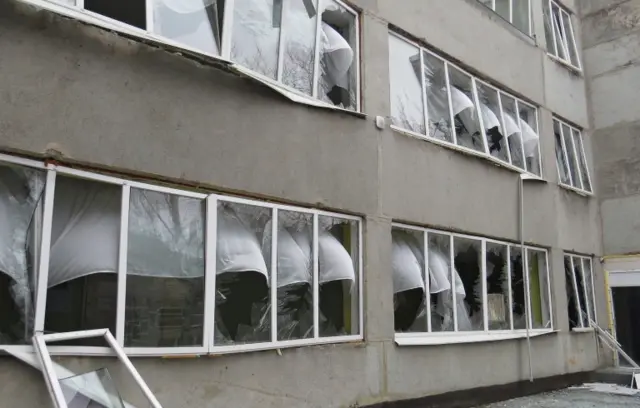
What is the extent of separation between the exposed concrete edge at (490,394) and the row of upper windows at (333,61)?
128 inches

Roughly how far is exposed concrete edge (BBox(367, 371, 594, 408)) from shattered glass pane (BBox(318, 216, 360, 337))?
3.02 feet

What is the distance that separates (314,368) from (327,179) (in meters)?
1.90

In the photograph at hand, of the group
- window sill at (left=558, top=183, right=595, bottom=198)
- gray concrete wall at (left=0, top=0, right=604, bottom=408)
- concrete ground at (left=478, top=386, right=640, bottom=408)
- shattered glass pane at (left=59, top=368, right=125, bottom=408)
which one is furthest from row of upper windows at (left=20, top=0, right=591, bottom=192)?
concrete ground at (left=478, top=386, right=640, bottom=408)

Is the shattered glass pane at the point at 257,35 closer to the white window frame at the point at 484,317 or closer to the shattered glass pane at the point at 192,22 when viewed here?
the shattered glass pane at the point at 192,22

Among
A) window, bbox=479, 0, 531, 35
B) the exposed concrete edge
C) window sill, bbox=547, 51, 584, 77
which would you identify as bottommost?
the exposed concrete edge

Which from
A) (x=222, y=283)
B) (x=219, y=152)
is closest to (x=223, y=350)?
(x=222, y=283)

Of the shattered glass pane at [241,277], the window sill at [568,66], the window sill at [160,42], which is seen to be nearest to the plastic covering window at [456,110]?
the window sill at [568,66]

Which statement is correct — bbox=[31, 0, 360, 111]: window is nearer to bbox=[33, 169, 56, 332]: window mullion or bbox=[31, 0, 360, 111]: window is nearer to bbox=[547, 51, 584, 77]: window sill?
bbox=[33, 169, 56, 332]: window mullion

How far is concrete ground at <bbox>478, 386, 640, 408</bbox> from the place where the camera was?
25.0 feet

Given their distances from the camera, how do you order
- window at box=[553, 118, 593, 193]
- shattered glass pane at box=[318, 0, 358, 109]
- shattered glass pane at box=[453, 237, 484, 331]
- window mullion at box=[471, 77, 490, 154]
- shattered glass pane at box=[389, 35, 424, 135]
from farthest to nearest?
window at box=[553, 118, 593, 193], window mullion at box=[471, 77, 490, 154], shattered glass pane at box=[453, 237, 484, 331], shattered glass pane at box=[389, 35, 424, 135], shattered glass pane at box=[318, 0, 358, 109]

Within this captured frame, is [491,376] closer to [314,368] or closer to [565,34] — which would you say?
[314,368]

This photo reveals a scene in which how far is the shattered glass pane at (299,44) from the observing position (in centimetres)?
585

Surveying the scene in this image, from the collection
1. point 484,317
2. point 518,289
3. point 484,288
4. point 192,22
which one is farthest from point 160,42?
point 518,289

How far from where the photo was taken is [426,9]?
7.77 meters
